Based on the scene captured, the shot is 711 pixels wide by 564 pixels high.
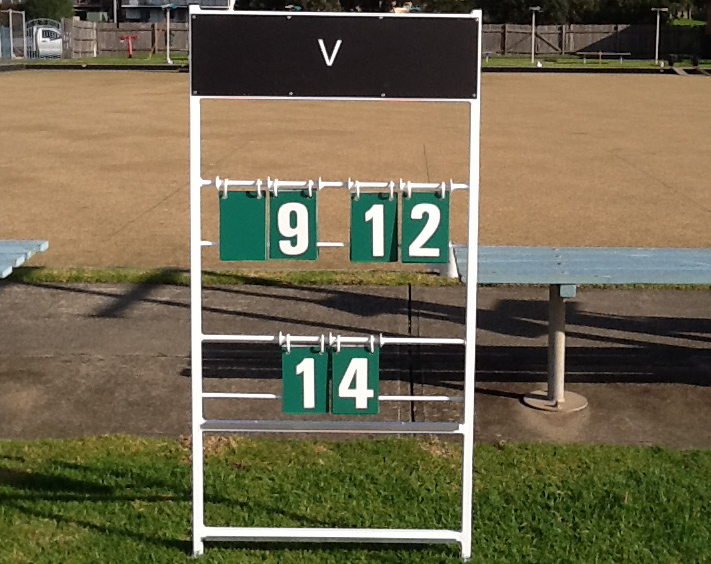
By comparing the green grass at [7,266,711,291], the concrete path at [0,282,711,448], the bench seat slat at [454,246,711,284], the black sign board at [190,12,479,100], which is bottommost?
the concrete path at [0,282,711,448]

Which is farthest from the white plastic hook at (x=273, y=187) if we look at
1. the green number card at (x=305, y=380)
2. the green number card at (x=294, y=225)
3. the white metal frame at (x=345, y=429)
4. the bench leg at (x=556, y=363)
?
the bench leg at (x=556, y=363)

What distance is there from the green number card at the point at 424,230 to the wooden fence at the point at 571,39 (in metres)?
69.4

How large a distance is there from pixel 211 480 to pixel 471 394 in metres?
1.25

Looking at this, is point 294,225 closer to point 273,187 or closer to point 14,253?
point 273,187

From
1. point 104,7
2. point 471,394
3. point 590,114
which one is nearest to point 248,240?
point 471,394

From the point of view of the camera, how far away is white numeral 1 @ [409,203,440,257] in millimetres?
4293

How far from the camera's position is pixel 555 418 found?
19.8ft

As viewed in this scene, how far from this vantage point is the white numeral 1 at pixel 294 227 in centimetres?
428

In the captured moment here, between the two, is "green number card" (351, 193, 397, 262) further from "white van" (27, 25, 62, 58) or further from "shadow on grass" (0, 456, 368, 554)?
"white van" (27, 25, 62, 58)

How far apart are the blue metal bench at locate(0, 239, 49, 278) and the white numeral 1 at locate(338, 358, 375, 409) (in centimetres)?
219

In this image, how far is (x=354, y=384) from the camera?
436 centimetres

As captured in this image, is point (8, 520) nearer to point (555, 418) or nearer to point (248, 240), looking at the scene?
point (248, 240)

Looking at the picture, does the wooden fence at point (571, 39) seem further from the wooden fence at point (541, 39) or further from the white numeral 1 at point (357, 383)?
the white numeral 1 at point (357, 383)

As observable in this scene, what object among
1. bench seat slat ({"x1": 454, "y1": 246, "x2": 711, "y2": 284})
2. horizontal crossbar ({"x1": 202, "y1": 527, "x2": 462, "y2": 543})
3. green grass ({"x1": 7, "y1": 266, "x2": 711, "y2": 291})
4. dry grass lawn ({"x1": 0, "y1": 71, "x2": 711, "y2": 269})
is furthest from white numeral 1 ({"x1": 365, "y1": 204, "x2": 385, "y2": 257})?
dry grass lawn ({"x1": 0, "y1": 71, "x2": 711, "y2": 269})
